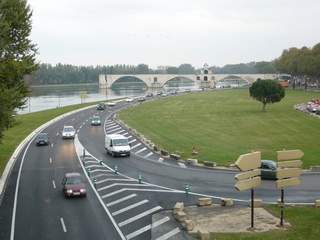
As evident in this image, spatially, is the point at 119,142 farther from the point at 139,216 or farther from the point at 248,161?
the point at 248,161

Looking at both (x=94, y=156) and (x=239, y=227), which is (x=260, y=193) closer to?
(x=239, y=227)

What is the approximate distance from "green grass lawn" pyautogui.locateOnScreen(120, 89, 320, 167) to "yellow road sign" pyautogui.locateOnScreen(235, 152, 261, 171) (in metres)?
18.6

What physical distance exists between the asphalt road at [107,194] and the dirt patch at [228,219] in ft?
5.28

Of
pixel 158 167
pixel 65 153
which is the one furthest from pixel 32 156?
pixel 158 167

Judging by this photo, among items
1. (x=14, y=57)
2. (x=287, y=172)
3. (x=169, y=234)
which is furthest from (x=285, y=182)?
(x=14, y=57)

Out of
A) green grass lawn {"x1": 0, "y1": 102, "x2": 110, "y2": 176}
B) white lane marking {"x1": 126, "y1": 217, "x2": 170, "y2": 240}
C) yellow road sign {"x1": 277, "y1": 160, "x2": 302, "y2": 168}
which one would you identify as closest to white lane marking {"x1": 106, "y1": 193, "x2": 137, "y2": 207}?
white lane marking {"x1": 126, "y1": 217, "x2": 170, "y2": 240}

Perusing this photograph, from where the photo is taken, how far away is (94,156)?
50562mm

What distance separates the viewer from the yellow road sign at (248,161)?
2389 cm

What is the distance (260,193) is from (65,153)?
25713 millimetres

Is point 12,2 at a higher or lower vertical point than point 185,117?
higher

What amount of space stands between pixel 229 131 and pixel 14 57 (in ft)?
111

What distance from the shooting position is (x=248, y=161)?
24281 mm

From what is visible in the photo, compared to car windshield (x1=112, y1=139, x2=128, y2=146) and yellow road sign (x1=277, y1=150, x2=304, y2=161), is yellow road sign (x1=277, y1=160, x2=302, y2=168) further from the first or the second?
car windshield (x1=112, y1=139, x2=128, y2=146)

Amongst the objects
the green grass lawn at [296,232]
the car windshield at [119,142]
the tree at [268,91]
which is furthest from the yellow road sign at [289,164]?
the tree at [268,91]
